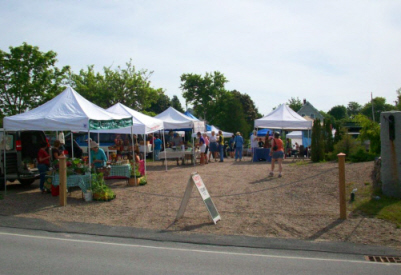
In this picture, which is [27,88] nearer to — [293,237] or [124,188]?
[124,188]

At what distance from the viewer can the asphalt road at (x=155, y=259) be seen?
6055mm

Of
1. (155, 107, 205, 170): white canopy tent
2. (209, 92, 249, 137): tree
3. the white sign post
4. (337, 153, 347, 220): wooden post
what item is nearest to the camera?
(337, 153, 347, 220): wooden post

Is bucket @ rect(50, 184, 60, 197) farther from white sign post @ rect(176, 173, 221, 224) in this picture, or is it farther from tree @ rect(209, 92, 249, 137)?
tree @ rect(209, 92, 249, 137)

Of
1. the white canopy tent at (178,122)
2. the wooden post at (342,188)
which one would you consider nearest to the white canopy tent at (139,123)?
the white canopy tent at (178,122)

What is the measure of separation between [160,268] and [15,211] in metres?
6.33

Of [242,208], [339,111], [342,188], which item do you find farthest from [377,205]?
[339,111]

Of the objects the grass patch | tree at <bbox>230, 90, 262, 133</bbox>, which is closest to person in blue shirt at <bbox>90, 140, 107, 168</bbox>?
the grass patch

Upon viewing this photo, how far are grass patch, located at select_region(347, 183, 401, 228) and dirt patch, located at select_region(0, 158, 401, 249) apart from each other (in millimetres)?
296

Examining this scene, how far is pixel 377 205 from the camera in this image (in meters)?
9.91

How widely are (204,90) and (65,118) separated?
141 feet

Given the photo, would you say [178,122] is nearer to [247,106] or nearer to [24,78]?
[24,78]

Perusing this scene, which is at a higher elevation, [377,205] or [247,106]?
[247,106]

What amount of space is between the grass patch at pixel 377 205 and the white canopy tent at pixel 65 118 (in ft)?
25.1

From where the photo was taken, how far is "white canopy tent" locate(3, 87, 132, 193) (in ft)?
39.2
